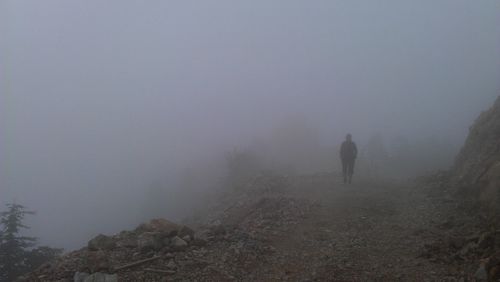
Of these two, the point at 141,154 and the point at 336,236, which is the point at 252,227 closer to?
the point at 336,236

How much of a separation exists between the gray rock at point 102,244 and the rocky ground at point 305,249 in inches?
0.9

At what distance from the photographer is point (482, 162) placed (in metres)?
14.5

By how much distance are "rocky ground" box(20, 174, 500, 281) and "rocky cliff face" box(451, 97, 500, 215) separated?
2.45ft

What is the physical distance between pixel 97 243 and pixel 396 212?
8.69 meters

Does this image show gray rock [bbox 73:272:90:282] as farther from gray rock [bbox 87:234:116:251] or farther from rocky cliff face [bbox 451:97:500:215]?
rocky cliff face [bbox 451:97:500:215]

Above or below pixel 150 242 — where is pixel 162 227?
above

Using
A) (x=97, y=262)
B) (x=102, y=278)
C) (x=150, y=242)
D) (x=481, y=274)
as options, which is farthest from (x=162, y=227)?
(x=481, y=274)

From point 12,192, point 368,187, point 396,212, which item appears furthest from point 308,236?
point 12,192

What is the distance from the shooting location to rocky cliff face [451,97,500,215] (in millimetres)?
12172

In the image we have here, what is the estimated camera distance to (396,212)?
1430cm

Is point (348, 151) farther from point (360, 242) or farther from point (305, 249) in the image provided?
point (305, 249)

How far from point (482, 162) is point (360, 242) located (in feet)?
19.3

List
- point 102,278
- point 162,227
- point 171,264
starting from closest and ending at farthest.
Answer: point 102,278
point 171,264
point 162,227

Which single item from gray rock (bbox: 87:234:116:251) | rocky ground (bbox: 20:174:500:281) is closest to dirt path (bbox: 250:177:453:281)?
rocky ground (bbox: 20:174:500:281)
